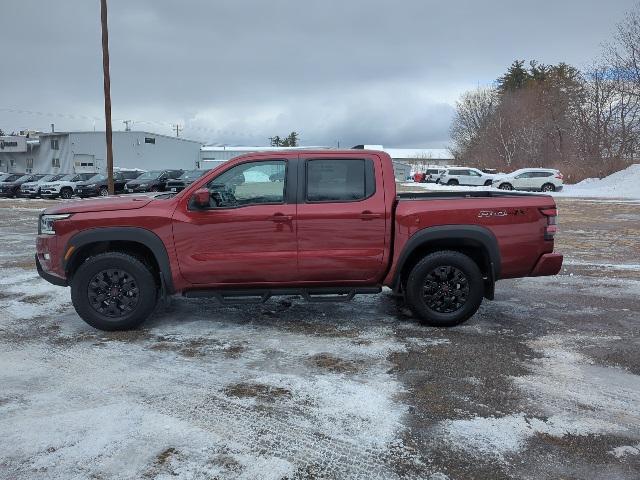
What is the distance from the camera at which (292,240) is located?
494cm

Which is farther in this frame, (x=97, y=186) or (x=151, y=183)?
(x=151, y=183)

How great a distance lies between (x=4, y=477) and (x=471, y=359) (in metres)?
3.46

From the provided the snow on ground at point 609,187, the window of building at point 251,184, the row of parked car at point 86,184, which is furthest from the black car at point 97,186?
the window of building at point 251,184

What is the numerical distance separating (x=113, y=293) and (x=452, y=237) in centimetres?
343

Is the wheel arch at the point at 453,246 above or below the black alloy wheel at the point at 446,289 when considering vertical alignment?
above

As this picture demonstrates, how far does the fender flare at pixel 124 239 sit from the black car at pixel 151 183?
81.7 feet

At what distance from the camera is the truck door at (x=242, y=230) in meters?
4.90

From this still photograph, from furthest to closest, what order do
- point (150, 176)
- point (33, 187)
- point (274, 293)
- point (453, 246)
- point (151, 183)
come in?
point (150, 176) < point (151, 183) < point (33, 187) < point (453, 246) < point (274, 293)

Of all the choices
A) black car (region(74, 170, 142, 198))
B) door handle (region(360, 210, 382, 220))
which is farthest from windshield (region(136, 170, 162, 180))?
door handle (region(360, 210, 382, 220))

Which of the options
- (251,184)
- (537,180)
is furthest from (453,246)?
(537,180)

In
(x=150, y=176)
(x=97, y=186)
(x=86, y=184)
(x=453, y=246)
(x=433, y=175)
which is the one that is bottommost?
(x=453, y=246)

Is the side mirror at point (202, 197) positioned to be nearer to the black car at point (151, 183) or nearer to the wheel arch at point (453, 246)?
the wheel arch at point (453, 246)

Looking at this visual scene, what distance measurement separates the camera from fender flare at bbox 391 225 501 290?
16.4ft

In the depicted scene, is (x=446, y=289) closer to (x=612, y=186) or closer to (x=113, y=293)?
(x=113, y=293)
